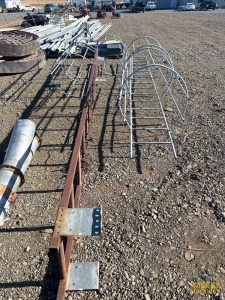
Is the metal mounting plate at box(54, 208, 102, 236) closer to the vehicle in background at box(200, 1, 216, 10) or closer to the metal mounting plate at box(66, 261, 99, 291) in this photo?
the metal mounting plate at box(66, 261, 99, 291)

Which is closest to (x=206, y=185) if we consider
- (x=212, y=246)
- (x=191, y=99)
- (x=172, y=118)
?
(x=212, y=246)

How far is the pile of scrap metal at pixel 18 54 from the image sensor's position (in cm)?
1017

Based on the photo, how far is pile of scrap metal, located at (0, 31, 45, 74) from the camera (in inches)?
400

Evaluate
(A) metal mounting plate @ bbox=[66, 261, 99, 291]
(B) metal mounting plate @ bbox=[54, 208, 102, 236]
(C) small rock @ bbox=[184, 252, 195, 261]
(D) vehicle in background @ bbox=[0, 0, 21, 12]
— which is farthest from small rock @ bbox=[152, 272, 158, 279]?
(D) vehicle in background @ bbox=[0, 0, 21, 12]

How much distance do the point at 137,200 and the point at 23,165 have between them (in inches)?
84.7

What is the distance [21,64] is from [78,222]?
896cm

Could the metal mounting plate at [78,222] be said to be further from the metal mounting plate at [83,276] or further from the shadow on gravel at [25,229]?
the shadow on gravel at [25,229]

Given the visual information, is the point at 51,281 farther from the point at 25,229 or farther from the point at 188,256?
the point at 188,256

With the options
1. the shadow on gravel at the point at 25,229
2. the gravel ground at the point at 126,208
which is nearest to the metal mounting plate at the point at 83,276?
the gravel ground at the point at 126,208

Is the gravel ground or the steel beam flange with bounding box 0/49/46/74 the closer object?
the gravel ground

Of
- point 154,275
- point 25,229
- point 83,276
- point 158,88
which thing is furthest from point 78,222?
point 158,88

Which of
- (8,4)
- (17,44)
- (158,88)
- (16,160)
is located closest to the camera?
(16,160)

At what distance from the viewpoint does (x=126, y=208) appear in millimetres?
4738

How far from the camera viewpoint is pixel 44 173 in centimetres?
556
